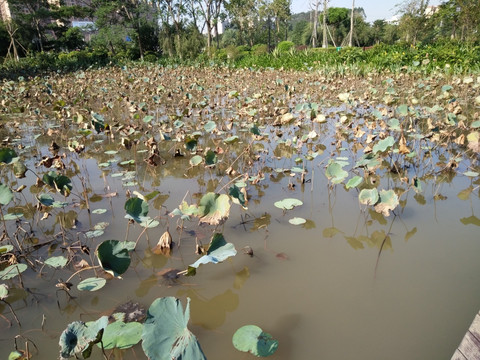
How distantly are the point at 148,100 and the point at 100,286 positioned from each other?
5.98 metres

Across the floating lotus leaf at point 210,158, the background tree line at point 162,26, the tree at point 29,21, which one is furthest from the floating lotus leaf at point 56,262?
the tree at point 29,21

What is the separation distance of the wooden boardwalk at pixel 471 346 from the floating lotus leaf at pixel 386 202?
1.07 metres

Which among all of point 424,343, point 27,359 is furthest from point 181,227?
point 424,343

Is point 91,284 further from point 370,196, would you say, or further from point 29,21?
point 29,21

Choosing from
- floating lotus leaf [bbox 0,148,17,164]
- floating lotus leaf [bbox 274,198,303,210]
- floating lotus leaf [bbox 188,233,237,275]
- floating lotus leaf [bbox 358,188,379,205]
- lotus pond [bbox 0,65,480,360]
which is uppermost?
floating lotus leaf [bbox 0,148,17,164]

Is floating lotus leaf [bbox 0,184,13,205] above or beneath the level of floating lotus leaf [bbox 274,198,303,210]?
above

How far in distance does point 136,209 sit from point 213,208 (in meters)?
0.45

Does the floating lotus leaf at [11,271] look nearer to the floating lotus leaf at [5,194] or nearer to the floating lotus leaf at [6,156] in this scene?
the floating lotus leaf at [5,194]

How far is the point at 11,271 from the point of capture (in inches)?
69.8

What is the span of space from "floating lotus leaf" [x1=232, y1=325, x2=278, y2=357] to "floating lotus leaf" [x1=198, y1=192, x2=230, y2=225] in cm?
67

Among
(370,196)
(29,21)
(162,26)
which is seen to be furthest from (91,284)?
(29,21)

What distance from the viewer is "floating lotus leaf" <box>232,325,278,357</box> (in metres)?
1.22

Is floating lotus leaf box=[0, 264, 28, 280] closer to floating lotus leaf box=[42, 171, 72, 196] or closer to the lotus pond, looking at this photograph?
the lotus pond

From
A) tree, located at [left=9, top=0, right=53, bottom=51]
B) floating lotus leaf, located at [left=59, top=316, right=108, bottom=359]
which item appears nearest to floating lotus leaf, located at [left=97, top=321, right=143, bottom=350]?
floating lotus leaf, located at [left=59, top=316, right=108, bottom=359]
